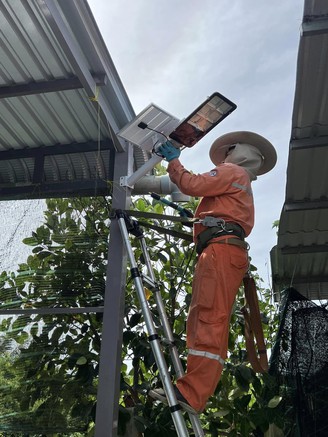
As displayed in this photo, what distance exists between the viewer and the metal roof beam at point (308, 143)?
3.08 metres

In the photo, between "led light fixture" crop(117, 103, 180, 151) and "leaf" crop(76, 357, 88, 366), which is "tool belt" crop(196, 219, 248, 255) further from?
"leaf" crop(76, 357, 88, 366)

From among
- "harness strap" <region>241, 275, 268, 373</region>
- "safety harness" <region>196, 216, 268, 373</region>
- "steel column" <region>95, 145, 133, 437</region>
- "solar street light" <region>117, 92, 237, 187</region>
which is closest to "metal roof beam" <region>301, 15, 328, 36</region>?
"solar street light" <region>117, 92, 237, 187</region>

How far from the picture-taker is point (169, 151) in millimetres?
2953

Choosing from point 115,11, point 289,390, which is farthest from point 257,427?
point 115,11

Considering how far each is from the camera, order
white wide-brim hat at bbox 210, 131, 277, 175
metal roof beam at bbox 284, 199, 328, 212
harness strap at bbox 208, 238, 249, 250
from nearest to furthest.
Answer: harness strap at bbox 208, 238, 249, 250 < white wide-brim hat at bbox 210, 131, 277, 175 < metal roof beam at bbox 284, 199, 328, 212

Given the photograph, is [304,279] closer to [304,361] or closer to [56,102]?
[304,361]

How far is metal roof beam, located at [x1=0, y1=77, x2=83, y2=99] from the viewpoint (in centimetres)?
311

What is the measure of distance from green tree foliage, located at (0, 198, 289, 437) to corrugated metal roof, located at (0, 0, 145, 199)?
13.3 inches

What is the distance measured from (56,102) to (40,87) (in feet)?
0.80

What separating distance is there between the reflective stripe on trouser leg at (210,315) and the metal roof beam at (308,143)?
0.86 meters

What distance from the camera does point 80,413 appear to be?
296 centimetres

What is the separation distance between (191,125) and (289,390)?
80.4 inches

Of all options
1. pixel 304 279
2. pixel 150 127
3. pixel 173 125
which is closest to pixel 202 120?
pixel 173 125

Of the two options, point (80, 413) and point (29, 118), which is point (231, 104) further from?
point (80, 413)
